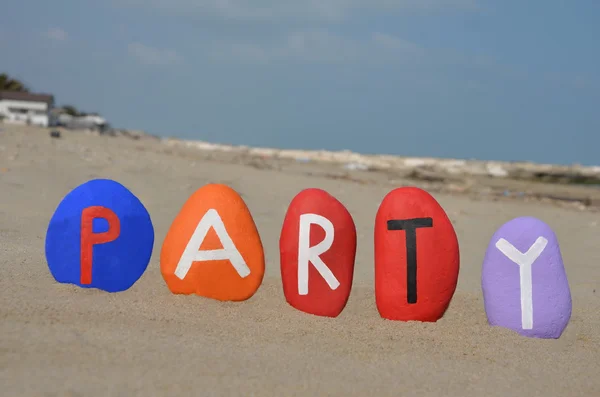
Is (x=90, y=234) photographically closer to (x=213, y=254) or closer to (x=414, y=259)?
(x=213, y=254)

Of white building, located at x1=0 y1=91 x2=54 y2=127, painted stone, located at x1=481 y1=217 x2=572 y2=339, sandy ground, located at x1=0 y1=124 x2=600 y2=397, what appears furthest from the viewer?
white building, located at x1=0 y1=91 x2=54 y2=127

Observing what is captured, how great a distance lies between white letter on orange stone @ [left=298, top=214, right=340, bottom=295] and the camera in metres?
4.61

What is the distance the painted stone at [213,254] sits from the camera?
15.2 feet

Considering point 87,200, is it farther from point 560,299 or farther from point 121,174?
point 121,174

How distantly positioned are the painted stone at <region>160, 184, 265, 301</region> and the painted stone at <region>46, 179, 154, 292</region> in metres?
0.26

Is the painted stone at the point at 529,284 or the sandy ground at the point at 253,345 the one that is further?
the painted stone at the point at 529,284

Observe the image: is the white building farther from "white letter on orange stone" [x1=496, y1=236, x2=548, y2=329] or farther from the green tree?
"white letter on orange stone" [x1=496, y1=236, x2=548, y2=329]

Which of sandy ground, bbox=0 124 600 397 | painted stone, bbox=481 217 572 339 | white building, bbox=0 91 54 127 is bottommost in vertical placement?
sandy ground, bbox=0 124 600 397

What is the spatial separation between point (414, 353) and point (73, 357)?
1.90 m

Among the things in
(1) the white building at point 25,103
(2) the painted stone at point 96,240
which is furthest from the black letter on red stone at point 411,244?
(1) the white building at point 25,103

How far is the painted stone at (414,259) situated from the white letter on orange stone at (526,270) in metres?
0.39

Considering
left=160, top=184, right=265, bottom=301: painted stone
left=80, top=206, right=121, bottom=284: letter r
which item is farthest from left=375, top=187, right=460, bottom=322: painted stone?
left=80, top=206, right=121, bottom=284: letter r

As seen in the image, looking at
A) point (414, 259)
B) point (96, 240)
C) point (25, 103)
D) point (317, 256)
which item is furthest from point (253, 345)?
point (25, 103)

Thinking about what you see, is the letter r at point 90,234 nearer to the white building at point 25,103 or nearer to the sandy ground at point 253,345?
the sandy ground at point 253,345
